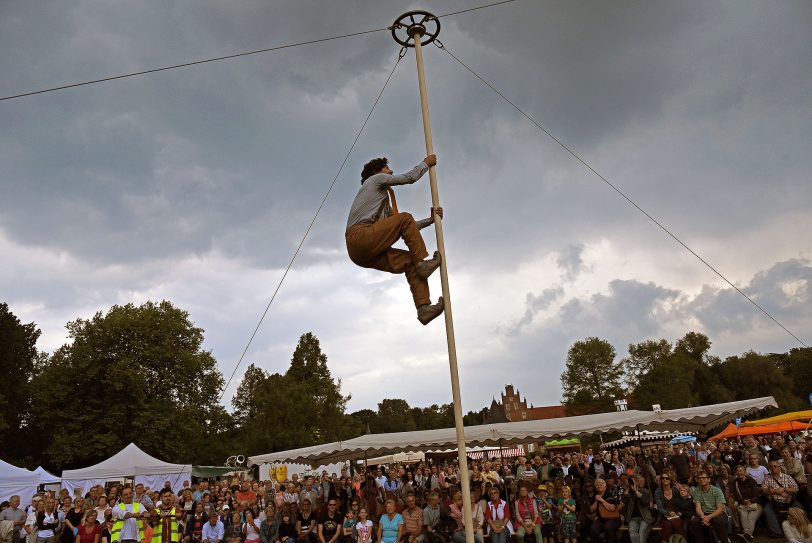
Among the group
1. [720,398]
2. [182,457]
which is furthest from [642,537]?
[720,398]

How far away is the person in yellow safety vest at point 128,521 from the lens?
8.30 m

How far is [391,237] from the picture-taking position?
4242 millimetres

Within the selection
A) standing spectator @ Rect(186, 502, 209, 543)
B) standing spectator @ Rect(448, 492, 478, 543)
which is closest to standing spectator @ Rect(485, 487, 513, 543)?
standing spectator @ Rect(448, 492, 478, 543)

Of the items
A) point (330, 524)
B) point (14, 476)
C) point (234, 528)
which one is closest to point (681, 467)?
point (330, 524)

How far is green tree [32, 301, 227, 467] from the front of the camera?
2398 centimetres

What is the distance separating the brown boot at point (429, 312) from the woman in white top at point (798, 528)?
Answer: 539 cm

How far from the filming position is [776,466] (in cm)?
775

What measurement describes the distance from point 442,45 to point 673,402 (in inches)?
1722

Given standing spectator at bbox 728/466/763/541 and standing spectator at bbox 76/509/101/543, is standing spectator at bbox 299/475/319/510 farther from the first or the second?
standing spectator at bbox 728/466/763/541

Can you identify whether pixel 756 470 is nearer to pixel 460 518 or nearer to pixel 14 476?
pixel 460 518

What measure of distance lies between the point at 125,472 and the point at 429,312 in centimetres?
1336

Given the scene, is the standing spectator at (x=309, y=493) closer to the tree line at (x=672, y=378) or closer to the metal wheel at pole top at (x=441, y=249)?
the metal wheel at pole top at (x=441, y=249)

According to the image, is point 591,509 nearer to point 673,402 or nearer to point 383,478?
point 383,478

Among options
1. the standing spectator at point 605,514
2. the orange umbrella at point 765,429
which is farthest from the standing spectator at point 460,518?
the orange umbrella at point 765,429
